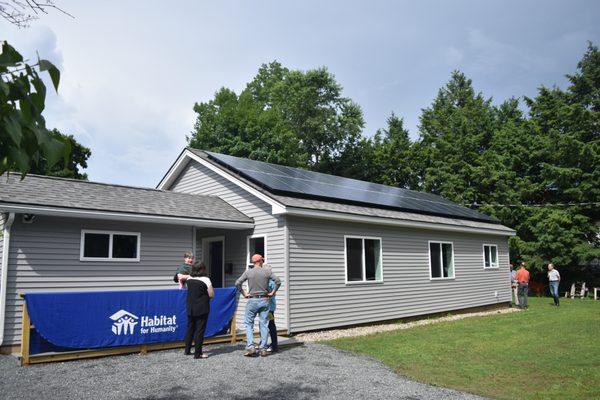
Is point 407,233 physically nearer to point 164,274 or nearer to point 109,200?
point 164,274

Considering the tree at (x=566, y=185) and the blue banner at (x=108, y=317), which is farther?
the tree at (x=566, y=185)

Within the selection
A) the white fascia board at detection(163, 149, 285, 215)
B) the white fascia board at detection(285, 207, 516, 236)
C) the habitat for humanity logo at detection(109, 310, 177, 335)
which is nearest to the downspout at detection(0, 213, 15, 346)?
the habitat for humanity logo at detection(109, 310, 177, 335)

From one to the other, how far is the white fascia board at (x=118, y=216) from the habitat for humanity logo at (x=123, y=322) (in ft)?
8.38

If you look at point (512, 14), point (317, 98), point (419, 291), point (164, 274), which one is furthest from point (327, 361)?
point (317, 98)

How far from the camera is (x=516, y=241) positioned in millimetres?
27969

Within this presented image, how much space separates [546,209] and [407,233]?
1652 cm

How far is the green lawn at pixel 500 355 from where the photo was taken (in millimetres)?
7043

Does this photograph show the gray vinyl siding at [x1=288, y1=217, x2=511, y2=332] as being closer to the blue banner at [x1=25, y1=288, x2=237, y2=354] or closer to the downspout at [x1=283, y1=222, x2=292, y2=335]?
the downspout at [x1=283, y1=222, x2=292, y2=335]

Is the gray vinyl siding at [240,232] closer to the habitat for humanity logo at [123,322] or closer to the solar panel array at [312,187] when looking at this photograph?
the solar panel array at [312,187]

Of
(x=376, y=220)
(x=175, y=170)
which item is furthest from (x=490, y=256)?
(x=175, y=170)

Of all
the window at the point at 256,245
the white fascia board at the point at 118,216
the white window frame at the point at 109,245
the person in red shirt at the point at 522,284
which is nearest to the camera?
the white fascia board at the point at 118,216

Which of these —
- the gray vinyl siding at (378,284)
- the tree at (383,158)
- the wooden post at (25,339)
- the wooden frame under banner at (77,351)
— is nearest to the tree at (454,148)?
the tree at (383,158)

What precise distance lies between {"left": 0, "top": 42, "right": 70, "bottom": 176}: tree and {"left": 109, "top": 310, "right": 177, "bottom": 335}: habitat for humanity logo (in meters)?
7.67

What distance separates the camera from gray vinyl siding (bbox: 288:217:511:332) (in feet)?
39.2
